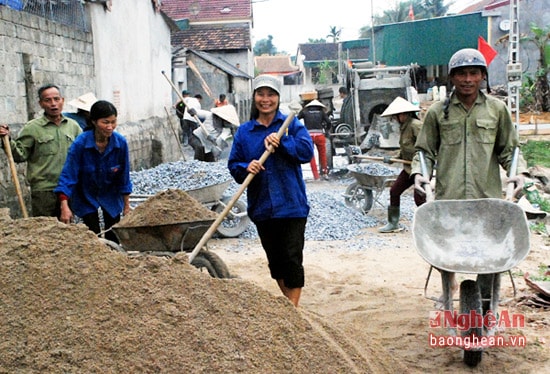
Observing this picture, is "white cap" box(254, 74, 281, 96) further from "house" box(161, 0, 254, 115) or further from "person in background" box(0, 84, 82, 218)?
"house" box(161, 0, 254, 115)

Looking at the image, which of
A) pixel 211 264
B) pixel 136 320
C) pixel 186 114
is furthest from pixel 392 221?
pixel 186 114

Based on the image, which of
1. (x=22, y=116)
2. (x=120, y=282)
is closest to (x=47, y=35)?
(x=22, y=116)

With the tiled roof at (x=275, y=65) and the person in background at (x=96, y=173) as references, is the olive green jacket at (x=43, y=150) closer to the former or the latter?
the person in background at (x=96, y=173)

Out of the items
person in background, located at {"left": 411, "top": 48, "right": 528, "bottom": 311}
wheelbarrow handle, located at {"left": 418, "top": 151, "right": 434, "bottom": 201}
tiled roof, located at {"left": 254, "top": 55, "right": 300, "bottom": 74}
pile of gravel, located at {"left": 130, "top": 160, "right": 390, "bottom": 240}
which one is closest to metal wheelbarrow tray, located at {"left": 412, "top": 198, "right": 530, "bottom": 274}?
wheelbarrow handle, located at {"left": 418, "top": 151, "right": 434, "bottom": 201}

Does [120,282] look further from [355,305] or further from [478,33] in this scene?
[478,33]

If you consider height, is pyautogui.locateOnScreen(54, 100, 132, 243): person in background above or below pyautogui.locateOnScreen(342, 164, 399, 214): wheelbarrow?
above

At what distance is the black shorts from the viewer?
4.38 metres

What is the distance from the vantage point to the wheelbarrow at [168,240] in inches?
188

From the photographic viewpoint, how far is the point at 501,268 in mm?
3756

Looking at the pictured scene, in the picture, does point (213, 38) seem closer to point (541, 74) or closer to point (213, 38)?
point (213, 38)

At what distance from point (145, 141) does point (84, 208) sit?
29.5ft

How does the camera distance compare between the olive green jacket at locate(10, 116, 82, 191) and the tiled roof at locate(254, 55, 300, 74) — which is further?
the tiled roof at locate(254, 55, 300, 74)

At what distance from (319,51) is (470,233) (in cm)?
7149

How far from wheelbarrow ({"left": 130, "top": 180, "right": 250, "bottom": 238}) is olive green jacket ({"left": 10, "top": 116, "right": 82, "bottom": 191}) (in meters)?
1.77
